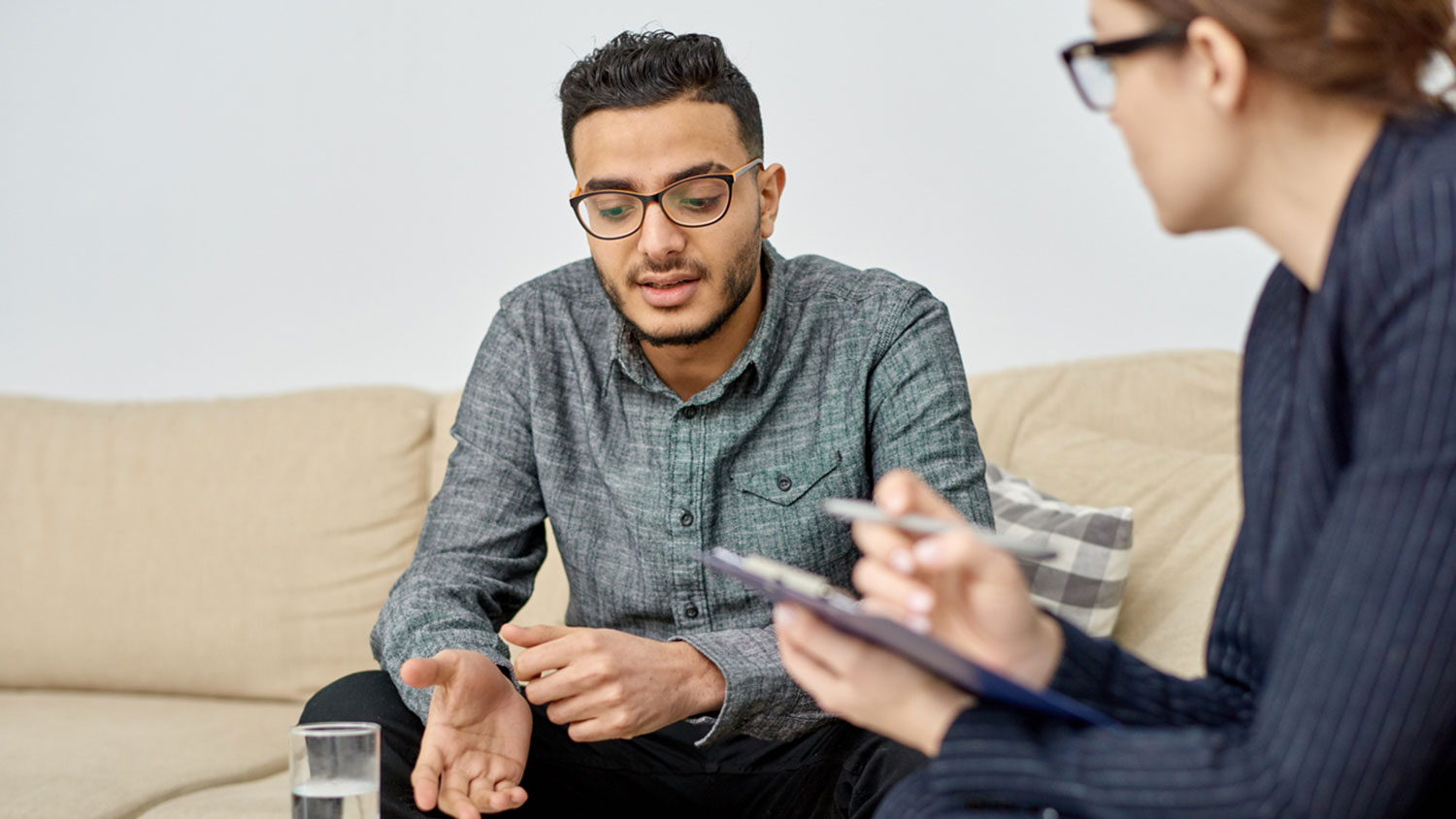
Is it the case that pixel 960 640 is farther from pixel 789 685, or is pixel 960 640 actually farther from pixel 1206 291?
pixel 1206 291

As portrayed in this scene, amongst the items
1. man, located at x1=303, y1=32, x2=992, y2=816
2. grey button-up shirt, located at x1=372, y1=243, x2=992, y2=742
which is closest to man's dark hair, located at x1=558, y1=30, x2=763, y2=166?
man, located at x1=303, y1=32, x2=992, y2=816

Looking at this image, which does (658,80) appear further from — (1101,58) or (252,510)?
(252,510)

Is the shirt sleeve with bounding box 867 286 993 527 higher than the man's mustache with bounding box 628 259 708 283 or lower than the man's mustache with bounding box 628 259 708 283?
lower

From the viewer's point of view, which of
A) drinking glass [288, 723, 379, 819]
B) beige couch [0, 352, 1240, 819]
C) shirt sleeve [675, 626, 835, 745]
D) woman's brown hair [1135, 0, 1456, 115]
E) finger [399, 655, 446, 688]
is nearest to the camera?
woman's brown hair [1135, 0, 1456, 115]

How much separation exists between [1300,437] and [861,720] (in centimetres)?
32

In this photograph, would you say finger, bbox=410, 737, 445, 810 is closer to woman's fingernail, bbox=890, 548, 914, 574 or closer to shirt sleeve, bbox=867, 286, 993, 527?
shirt sleeve, bbox=867, 286, 993, 527

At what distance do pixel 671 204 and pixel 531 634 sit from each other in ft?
1.78

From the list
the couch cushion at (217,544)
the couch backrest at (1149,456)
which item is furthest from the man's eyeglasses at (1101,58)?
the couch cushion at (217,544)

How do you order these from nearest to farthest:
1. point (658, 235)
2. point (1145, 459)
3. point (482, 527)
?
point (658, 235), point (482, 527), point (1145, 459)

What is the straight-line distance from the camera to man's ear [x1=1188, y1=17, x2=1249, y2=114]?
770 millimetres

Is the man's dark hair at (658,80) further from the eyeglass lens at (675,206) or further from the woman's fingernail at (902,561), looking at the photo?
the woman's fingernail at (902,561)

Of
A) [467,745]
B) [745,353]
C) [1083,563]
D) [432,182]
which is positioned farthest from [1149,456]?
[432,182]

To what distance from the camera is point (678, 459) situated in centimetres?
162

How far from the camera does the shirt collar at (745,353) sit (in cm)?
162
